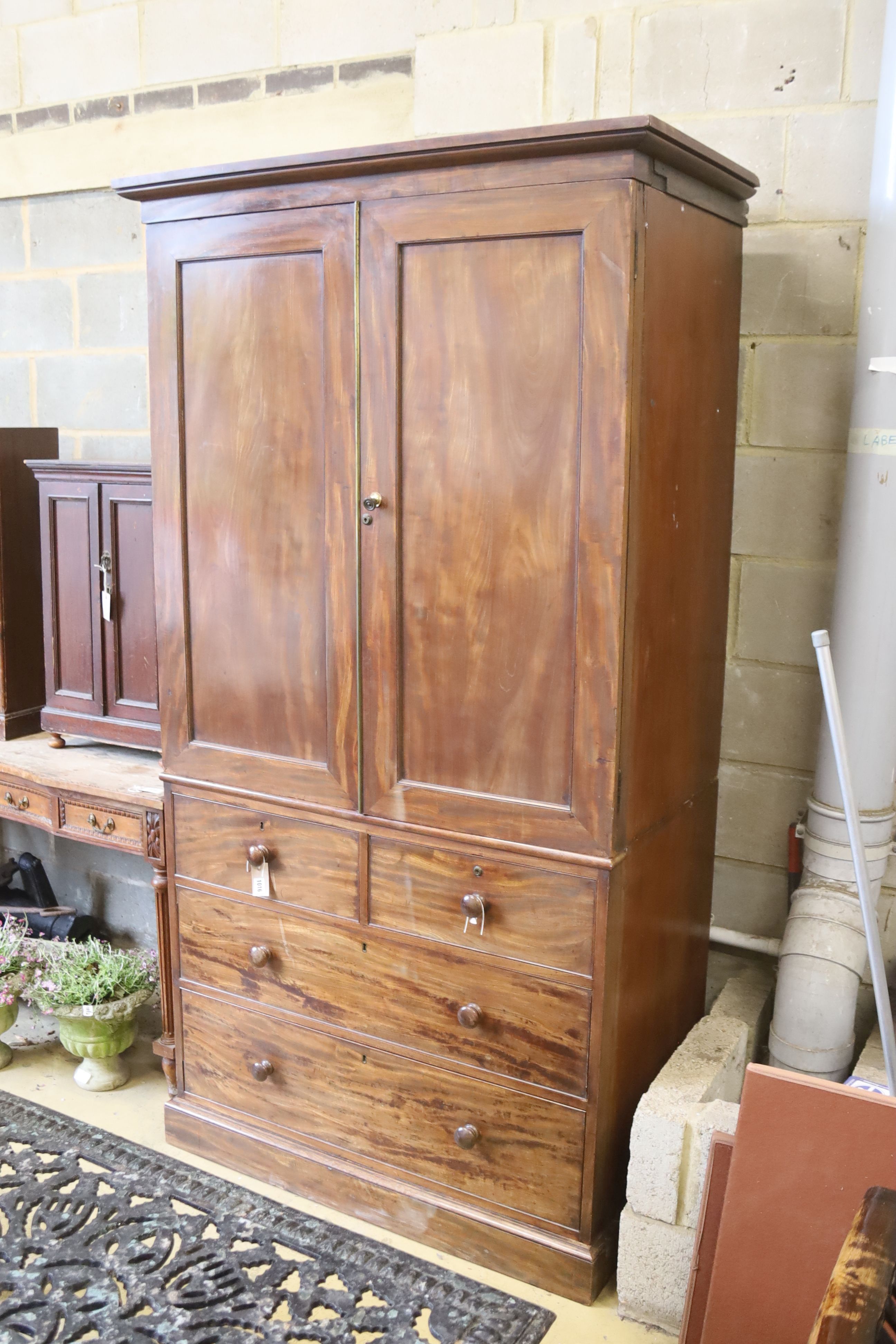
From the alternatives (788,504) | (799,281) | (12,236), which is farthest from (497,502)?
(12,236)

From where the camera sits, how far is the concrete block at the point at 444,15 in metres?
2.55

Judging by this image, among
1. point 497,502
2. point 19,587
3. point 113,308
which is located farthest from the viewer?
point 113,308

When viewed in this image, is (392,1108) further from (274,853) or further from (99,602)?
(99,602)

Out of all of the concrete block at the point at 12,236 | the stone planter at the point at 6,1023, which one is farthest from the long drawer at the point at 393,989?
the concrete block at the point at 12,236

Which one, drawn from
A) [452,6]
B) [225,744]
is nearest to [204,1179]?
[225,744]

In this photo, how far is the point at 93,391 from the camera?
11.1ft

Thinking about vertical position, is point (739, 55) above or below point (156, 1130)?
above

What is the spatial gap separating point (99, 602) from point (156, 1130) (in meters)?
1.25

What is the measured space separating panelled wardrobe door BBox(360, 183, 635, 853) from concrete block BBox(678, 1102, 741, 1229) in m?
0.50

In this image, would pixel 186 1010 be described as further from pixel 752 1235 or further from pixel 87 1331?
pixel 752 1235

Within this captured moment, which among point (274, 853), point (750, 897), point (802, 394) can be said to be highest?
point (802, 394)

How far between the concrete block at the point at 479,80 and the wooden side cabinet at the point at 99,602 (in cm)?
105

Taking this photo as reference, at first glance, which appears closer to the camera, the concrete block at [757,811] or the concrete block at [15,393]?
the concrete block at [757,811]

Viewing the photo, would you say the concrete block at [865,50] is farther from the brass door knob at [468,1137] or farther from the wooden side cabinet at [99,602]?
the brass door knob at [468,1137]
